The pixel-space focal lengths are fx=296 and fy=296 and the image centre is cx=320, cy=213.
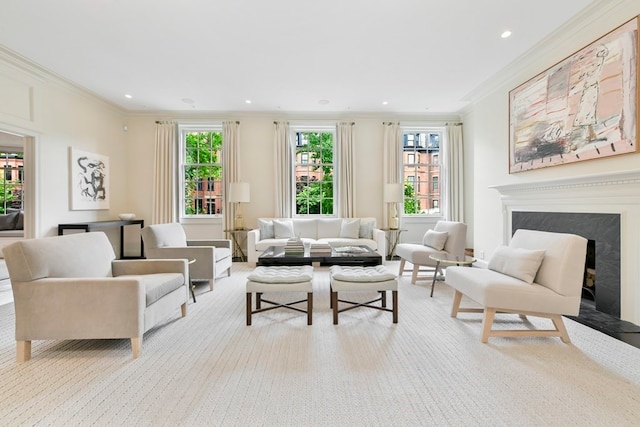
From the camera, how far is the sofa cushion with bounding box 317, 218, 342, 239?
19.2 feet

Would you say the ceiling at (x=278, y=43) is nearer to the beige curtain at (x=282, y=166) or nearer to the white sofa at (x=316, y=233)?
the beige curtain at (x=282, y=166)

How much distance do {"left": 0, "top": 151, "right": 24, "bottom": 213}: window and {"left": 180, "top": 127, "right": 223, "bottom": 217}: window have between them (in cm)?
373

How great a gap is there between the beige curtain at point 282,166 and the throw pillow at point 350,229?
127 centimetres

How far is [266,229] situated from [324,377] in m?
3.98

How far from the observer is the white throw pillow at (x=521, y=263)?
8.00 ft

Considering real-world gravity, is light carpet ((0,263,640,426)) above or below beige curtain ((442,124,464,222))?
below

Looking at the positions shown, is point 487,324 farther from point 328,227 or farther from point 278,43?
point 328,227

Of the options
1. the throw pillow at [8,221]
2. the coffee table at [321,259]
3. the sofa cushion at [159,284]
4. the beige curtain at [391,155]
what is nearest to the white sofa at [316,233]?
the beige curtain at [391,155]

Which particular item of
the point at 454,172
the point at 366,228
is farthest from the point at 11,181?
the point at 454,172

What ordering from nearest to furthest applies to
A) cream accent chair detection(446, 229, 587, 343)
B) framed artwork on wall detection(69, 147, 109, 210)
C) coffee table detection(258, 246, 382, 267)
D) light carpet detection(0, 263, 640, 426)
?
light carpet detection(0, 263, 640, 426) < cream accent chair detection(446, 229, 587, 343) < coffee table detection(258, 246, 382, 267) < framed artwork on wall detection(69, 147, 109, 210)

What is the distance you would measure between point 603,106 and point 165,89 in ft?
18.9

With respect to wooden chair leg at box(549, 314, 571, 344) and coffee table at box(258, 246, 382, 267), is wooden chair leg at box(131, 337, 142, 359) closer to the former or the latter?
coffee table at box(258, 246, 382, 267)

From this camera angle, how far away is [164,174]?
6105mm

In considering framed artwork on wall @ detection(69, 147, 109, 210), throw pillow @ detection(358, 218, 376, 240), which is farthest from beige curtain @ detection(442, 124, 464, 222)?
framed artwork on wall @ detection(69, 147, 109, 210)
